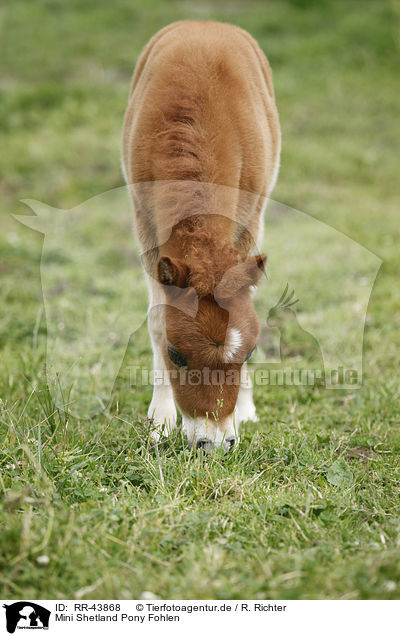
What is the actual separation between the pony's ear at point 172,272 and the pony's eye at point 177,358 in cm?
38

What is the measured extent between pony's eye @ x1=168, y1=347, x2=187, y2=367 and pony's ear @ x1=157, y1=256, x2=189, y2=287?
38 centimetres

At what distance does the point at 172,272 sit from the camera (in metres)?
3.05

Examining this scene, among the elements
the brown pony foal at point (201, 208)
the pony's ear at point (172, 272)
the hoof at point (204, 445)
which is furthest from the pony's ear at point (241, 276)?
the hoof at point (204, 445)

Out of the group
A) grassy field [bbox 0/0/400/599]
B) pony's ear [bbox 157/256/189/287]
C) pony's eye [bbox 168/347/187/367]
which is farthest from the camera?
pony's eye [bbox 168/347/187/367]

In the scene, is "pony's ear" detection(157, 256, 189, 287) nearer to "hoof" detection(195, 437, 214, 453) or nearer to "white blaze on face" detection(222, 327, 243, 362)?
"white blaze on face" detection(222, 327, 243, 362)

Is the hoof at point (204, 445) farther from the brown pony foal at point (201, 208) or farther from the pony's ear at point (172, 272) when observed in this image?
the pony's ear at point (172, 272)

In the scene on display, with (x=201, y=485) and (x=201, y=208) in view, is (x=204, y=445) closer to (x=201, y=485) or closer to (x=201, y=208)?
(x=201, y=485)

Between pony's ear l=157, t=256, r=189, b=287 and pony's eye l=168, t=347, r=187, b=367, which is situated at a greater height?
pony's ear l=157, t=256, r=189, b=287

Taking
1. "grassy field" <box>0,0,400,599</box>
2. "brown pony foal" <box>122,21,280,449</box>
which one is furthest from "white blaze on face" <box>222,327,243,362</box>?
"grassy field" <box>0,0,400,599</box>

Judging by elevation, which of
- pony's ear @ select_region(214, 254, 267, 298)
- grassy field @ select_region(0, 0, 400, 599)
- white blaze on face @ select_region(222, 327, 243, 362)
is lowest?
grassy field @ select_region(0, 0, 400, 599)

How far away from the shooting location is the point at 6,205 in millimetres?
9500

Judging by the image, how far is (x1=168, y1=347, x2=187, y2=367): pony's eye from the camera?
10.5 ft

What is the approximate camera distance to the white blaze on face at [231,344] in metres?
3.09

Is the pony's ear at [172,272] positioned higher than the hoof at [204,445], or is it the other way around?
the pony's ear at [172,272]
